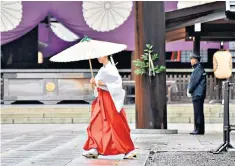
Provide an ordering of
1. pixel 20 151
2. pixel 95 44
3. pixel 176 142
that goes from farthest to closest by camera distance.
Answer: pixel 176 142, pixel 20 151, pixel 95 44

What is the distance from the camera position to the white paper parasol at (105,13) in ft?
63.3

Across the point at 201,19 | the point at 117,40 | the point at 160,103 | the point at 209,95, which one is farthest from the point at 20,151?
the point at 209,95

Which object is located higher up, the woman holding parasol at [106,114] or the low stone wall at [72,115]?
the woman holding parasol at [106,114]

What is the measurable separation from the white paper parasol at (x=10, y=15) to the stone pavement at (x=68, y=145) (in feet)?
22.2

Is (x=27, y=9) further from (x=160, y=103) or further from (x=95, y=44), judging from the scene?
(x=95, y=44)

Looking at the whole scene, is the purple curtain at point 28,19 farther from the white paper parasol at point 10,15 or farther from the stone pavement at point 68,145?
the stone pavement at point 68,145

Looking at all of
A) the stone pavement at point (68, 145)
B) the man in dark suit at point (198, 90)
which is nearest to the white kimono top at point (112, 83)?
the stone pavement at point (68, 145)

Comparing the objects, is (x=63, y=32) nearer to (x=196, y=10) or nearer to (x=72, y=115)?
(x=72, y=115)

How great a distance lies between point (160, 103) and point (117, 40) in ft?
25.1

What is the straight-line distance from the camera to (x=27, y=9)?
64.7 ft

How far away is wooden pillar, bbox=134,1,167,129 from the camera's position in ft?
40.7

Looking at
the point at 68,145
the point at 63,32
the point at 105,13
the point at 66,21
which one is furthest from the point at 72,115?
the point at 68,145

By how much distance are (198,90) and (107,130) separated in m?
4.40

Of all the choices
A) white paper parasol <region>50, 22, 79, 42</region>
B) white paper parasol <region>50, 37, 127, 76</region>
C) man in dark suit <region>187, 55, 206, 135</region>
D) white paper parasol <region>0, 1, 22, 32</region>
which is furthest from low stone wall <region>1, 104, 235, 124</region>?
white paper parasol <region>50, 37, 127, 76</region>
